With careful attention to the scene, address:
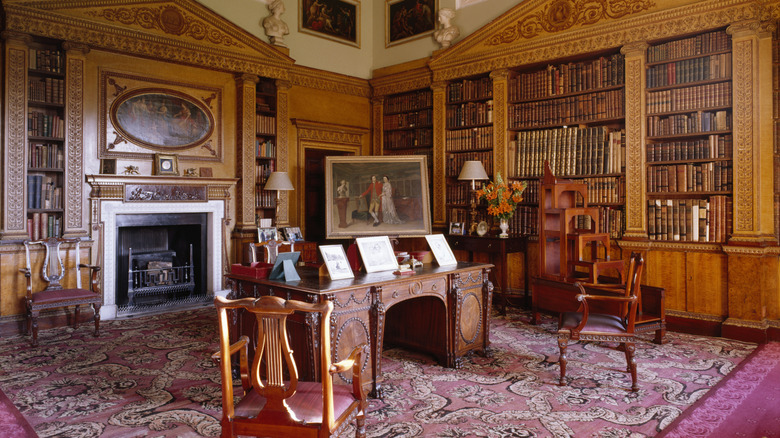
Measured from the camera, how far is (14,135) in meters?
5.53

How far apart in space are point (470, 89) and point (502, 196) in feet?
6.33

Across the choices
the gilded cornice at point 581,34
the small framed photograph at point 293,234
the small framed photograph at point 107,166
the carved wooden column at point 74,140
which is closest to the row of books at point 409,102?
the gilded cornice at point 581,34

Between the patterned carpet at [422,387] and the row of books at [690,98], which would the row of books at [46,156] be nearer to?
the patterned carpet at [422,387]

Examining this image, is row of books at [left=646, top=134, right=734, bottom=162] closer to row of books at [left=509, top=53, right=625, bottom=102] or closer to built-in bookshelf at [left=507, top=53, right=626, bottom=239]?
built-in bookshelf at [left=507, top=53, right=626, bottom=239]

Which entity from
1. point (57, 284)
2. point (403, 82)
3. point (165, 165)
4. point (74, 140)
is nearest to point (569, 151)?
point (403, 82)

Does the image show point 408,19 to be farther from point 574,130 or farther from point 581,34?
point 574,130

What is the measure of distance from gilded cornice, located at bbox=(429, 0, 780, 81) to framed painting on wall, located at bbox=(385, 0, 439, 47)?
0.80 metres

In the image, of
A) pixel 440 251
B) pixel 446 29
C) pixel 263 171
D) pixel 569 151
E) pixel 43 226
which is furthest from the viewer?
→ pixel 446 29

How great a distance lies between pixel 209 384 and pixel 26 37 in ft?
15.0

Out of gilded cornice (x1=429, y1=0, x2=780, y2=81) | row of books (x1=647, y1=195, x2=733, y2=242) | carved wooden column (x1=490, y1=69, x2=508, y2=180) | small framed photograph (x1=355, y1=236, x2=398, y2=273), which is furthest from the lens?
carved wooden column (x1=490, y1=69, x2=508, y2=180)

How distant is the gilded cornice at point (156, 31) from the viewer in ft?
18.5

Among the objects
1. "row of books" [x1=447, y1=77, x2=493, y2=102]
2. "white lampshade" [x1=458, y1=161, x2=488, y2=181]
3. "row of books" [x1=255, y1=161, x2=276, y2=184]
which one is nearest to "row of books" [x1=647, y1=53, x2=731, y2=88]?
"row of books" [x1=447, y1=77, x2=493, y2=102]

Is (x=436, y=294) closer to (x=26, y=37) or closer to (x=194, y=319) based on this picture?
(x=194, y=319)

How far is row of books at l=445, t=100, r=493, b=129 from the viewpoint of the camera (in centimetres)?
732
